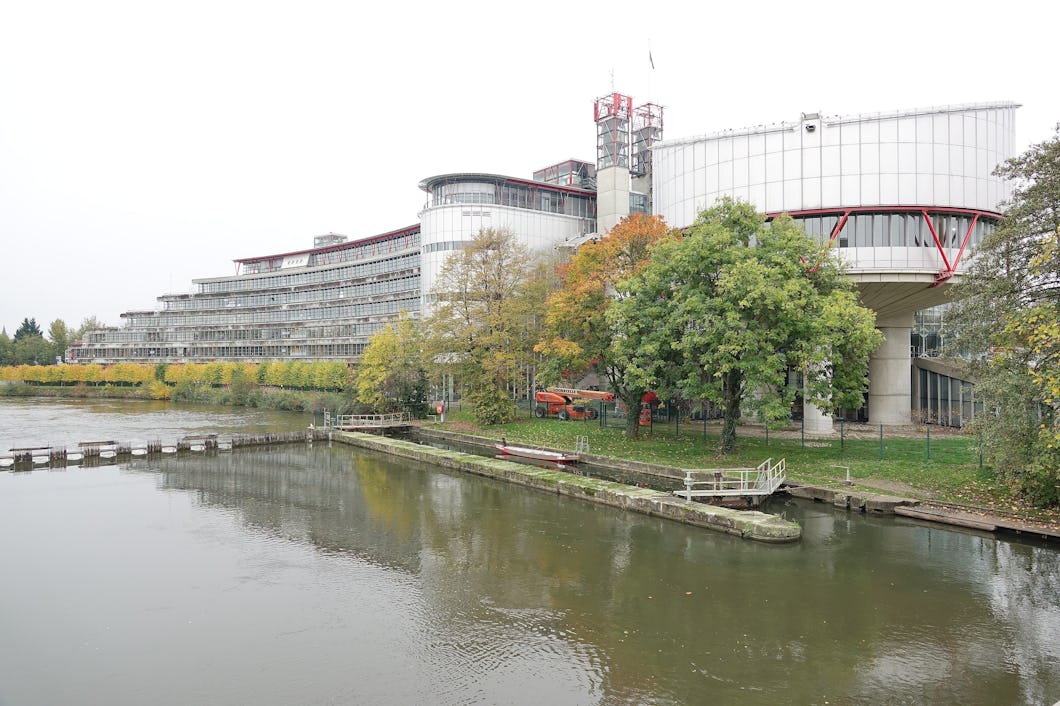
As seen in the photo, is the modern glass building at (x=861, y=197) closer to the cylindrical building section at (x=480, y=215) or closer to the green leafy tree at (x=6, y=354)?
the cylindrical building section at (x=480, y=215)

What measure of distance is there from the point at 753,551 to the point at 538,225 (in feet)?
192

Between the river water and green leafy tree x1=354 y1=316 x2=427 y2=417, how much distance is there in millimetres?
30816

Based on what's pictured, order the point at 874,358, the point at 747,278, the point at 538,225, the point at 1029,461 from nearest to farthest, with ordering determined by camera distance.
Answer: the point at 1029,461
the point at 747,278
the point at 874,358
the point at 538,225

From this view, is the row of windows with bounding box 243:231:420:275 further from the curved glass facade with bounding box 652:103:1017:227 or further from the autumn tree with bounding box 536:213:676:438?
the curved glass facade with bounding box 652:103:1017:227

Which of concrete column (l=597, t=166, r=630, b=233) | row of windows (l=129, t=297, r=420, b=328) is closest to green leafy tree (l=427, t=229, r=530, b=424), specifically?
concrete column (l=597, t=166, r=630, b=233)

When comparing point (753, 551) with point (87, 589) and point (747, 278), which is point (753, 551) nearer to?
point (747, 278)

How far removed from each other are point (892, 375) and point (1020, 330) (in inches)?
1224

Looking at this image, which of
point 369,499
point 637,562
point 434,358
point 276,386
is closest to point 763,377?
point 637,562

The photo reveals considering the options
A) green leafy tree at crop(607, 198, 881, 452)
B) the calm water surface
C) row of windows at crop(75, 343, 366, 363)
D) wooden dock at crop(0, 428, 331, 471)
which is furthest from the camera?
row of windows at crop(75, 343, 366, 363)

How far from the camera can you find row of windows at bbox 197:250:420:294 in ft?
311

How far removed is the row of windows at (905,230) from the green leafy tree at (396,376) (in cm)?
3212

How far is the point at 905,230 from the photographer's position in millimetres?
40781

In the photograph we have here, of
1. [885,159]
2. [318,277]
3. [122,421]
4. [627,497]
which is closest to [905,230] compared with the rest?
[885,159]

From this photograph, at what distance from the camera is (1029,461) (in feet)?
71.1
